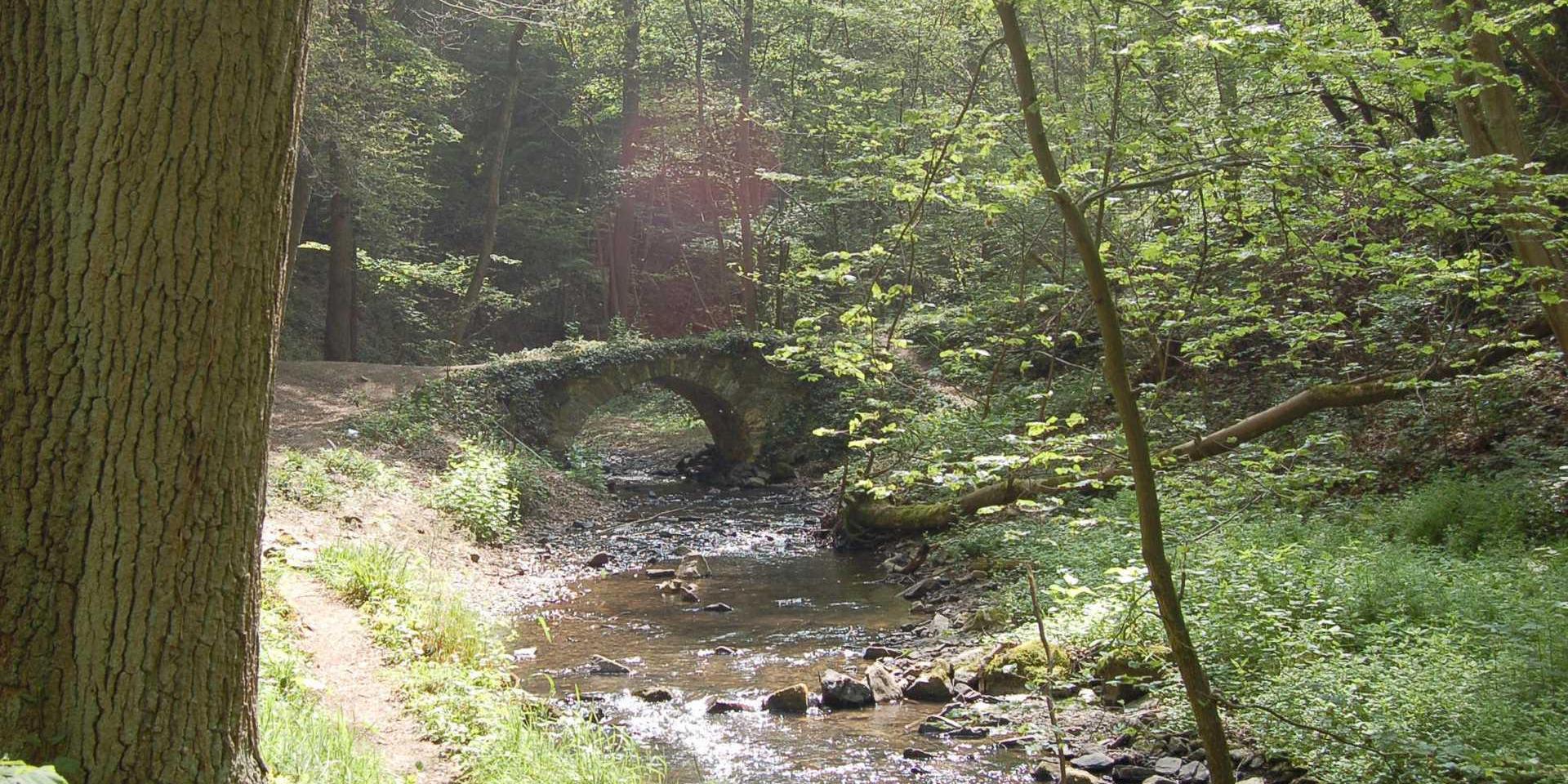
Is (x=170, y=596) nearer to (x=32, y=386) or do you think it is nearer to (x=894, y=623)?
(x=32, y=386)

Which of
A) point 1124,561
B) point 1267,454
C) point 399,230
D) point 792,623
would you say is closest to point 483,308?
point 399,230

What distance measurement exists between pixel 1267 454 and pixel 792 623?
5167 millimetres

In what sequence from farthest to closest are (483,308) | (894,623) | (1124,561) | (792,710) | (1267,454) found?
(483,308)
(894,623)
(1124,561)
(792,710)
(1267,454)

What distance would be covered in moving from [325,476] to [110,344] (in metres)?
9.18

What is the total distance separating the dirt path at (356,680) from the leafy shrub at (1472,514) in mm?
6882

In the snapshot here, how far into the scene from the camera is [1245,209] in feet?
13.1

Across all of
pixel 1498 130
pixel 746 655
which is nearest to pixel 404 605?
pixel 746 655

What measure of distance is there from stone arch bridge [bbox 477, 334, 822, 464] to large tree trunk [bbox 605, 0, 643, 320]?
485cm

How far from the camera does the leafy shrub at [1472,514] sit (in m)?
7.53

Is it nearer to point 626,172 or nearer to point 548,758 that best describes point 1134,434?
point 548,758

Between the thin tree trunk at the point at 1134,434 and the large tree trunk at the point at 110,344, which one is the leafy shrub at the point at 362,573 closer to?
the large tree trunk at the point at 110,344

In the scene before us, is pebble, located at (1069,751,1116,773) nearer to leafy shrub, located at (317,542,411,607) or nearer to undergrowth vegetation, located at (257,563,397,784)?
undergrowth vegetation, located at (257,563,397,784)

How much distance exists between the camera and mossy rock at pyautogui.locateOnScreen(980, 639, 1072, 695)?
693cm

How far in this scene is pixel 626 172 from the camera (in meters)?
23.7
